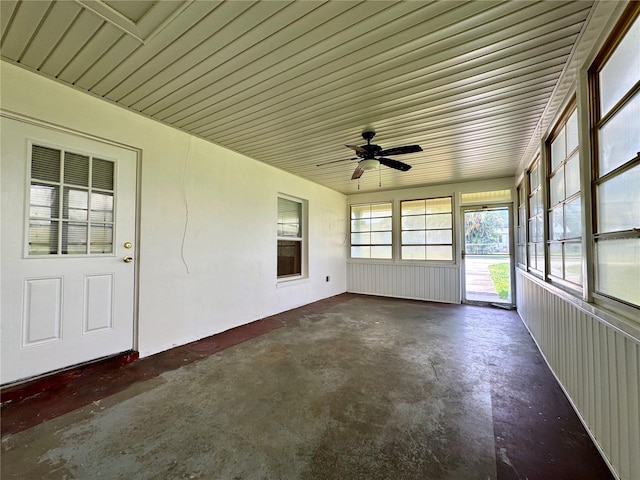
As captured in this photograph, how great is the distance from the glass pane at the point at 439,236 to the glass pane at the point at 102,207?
558cm

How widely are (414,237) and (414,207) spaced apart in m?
0.69

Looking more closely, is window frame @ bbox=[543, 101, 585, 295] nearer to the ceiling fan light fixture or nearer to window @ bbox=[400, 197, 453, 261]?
the ceiling fan light fixture

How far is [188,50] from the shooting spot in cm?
195

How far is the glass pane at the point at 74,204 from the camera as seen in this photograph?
245 centimetres

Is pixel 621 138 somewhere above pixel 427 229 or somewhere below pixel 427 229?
above

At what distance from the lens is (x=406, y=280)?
6.16 meters

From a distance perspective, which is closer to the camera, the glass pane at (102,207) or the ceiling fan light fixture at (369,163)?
the glass pane at (102,207)

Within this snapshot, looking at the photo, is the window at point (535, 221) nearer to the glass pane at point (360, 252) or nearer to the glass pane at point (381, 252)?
the glass pane at point (381, 252)

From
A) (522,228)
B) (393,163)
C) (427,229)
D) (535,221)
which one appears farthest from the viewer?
(427,229)

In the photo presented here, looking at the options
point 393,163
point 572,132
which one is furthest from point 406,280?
point 572,132

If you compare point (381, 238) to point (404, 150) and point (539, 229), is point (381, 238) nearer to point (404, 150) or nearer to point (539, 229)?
point (539, 229)

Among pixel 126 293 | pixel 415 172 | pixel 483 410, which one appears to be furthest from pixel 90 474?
pixel 415 172

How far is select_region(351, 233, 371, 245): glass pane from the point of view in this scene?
6758 mm

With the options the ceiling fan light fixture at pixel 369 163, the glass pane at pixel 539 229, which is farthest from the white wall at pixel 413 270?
the ceiling fan light fixture at pixel 369 163
